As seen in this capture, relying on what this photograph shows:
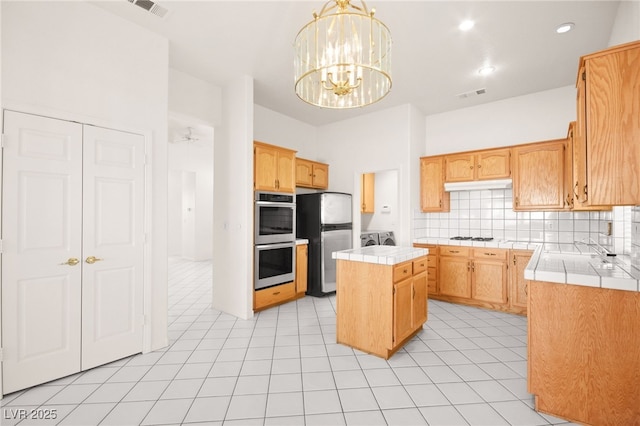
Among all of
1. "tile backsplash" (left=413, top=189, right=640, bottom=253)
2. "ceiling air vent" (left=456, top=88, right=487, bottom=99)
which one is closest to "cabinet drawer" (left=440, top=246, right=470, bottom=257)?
"tile backsplash" (left=413, top=189, right=640, bottom=253)

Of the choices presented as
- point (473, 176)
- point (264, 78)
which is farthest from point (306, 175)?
point (473, 176)

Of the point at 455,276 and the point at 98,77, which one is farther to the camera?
the point at 455,276

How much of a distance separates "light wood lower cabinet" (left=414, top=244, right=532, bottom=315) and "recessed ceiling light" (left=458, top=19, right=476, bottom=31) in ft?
8.76

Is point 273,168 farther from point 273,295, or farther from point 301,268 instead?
point 273,295

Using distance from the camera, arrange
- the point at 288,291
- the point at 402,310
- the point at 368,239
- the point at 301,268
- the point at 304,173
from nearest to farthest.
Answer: the point at 402,310 < the point at 288,291 < the point at 301,268 < the point at 304,173 < the point at 368,239

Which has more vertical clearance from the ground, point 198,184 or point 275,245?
point 198,184

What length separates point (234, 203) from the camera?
3781 mm

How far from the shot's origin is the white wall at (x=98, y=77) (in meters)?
2.14

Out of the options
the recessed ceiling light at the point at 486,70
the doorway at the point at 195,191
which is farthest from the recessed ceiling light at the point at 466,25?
the doorway at the point at 195,191

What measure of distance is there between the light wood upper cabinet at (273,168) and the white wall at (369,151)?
1.25m

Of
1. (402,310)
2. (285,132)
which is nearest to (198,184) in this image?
(285,132)

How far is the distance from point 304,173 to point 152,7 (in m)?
2.95

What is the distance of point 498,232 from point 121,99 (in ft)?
16.2

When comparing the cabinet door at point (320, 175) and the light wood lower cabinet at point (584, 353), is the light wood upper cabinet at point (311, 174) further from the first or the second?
the light wood lower cabinet at point (584, 353)
